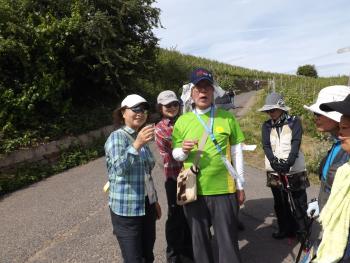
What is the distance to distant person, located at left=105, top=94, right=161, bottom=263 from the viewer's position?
3.07 m

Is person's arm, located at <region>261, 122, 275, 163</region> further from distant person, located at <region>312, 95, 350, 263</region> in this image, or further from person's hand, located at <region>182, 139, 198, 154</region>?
distant person, located at <region>312, 95, 350, 263</region>

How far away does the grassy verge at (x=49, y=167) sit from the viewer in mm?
7480

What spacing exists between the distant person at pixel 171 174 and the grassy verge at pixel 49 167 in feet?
14.6

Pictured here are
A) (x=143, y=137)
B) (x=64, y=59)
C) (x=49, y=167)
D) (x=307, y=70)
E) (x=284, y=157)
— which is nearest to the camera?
(x=143, y=137)

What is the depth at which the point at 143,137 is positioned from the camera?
3.01 metres

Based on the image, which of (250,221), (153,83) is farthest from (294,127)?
(153,83)

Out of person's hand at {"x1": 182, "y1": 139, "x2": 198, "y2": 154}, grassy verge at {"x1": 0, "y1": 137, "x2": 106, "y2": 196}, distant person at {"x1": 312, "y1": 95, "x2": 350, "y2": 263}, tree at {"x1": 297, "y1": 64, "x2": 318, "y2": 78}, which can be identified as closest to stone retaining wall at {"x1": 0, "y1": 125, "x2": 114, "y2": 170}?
grassy verge at {"x1": 0, "y1": 137, "x2": 106, "y2": 196}

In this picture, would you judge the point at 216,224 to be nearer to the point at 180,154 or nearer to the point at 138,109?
the point at 180,154

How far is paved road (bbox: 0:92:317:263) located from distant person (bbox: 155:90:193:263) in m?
0.36

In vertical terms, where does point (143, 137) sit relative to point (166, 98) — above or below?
below

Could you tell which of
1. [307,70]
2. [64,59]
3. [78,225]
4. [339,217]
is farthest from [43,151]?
[307,70]

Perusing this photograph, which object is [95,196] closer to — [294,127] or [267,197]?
[267,197]

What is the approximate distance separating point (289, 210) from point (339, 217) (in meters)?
2.60

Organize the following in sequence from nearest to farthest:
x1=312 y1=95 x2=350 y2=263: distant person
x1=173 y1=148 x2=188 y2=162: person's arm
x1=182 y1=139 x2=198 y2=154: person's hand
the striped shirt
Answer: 1. x1=312 y1=95 x2=350 y2=263: distant person
2. x1=182 y1=139 x2=198 y2=154: person's hand
3. x1=173 y1=148 x2=188 y2=162: person's arm
4. the striped shirt
